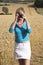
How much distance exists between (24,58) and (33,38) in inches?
253

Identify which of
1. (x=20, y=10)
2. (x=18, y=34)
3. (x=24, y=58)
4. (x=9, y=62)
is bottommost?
(x=9, y=62)

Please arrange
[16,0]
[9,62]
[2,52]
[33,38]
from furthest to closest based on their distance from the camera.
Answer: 1. [16,0]
2. [33,38]
3. [2,52]
4. [9,62]

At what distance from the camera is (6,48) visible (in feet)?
33.2

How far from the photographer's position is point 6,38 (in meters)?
12.3

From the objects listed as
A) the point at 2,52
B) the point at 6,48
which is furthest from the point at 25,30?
the point at 6,48

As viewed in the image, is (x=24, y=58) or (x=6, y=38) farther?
(x=6, y=38)

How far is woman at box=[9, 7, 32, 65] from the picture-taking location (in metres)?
5.89

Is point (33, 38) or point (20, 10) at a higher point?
point (20, 10)

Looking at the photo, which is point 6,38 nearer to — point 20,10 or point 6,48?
point 6,48

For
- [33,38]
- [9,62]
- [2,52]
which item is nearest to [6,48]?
[2,52]

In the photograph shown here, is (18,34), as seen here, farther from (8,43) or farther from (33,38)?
(33,38)

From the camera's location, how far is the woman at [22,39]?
19.3 feet

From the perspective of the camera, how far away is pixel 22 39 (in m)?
5.95

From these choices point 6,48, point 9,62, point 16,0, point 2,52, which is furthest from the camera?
point 16,0
